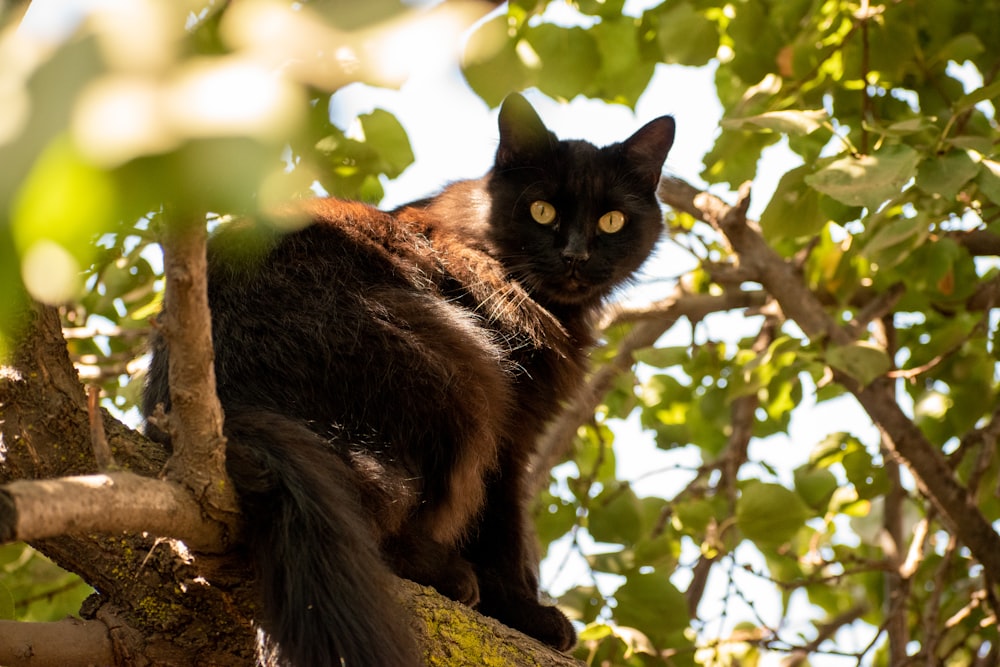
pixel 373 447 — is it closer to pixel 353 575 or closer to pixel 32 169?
pixel 353 575

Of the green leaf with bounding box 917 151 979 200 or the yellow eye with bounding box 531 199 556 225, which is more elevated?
the yellow eye with bounding box 531 199 556 225

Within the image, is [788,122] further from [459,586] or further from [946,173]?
[459,586]

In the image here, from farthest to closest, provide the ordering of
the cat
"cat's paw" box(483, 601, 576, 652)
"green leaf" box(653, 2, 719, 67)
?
"green leaf" box(653, 2, 719, 67) → "cat's paw" box(483, 601, 576, 652) → the cat

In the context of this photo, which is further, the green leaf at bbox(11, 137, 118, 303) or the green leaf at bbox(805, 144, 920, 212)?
the green leaf at bbox(805, 144, 920, 212)

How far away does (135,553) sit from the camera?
1829 mm

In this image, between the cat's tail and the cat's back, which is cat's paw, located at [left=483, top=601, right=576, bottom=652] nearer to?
the cat's back

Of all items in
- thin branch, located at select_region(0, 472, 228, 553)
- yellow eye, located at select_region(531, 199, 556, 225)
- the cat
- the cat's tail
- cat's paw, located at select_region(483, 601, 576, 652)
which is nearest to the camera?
thin branch, located at select_region(0, 472, 228, 553)

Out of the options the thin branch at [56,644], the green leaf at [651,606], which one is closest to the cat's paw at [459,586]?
the green leaf at [651,606]

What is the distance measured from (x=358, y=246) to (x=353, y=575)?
1060 millimetres

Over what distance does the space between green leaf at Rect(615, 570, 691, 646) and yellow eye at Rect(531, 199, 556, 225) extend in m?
1.15

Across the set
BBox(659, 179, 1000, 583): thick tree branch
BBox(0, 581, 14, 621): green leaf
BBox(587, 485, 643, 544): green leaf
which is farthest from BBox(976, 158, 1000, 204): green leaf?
BBox(0, 581, 14, 621): green leaf

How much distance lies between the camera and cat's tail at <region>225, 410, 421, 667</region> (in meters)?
1.60

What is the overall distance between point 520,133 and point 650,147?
0.48 meters

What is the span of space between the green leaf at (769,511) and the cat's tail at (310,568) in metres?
1.53
